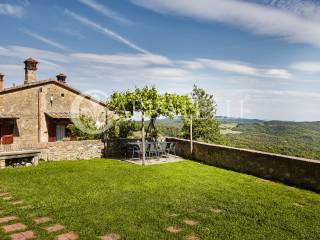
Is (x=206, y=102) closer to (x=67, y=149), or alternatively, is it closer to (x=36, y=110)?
(x=36, y=110)

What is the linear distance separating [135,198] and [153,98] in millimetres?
6902

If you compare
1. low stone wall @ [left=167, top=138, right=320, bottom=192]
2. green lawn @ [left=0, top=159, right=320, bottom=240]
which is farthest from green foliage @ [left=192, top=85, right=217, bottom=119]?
green lawn @ [left=0, top=159, right=320, bottom=240]

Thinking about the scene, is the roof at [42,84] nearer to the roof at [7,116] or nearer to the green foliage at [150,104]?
the roof at [7,116]

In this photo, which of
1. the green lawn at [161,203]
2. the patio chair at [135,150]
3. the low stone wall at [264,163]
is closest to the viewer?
the green lawn at [161,203]

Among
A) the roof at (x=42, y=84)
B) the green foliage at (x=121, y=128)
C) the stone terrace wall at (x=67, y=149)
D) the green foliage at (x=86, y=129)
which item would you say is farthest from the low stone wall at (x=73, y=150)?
the roof at (x=42, y=84)

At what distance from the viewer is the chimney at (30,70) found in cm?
2245

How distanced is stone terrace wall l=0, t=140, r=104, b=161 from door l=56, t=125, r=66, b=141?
816 cm

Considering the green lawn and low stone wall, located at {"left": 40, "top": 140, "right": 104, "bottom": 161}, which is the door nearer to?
low stone wall, located at {"left": 40, "top": 140, "right": 104, "bottom": 161}

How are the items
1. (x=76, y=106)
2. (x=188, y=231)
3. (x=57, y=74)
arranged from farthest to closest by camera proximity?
(x=57, y=74) → (x=76, y=106) → (x=188, y=231)

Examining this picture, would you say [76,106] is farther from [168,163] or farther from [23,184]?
[23,184]

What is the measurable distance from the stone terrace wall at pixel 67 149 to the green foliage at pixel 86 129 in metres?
1.31

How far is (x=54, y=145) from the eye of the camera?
13391 mm

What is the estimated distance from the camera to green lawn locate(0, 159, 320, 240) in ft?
17.0

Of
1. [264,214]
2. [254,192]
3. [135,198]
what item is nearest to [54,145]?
[135,198]
